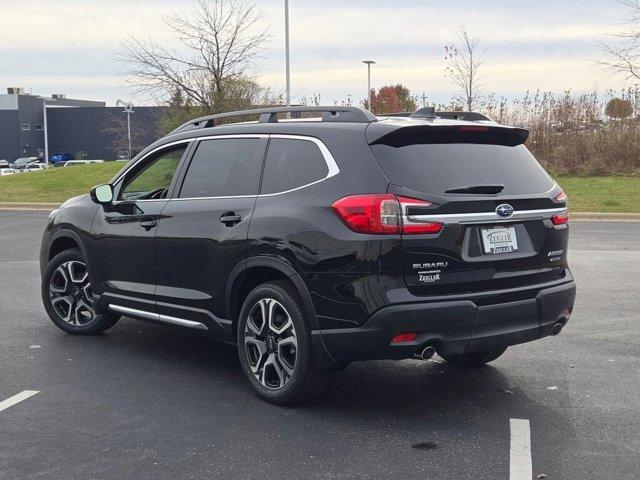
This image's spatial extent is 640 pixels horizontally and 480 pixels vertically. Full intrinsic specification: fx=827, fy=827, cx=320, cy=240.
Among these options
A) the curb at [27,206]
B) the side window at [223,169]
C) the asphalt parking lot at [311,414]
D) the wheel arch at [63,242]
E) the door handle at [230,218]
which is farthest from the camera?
the curb at [27,206]

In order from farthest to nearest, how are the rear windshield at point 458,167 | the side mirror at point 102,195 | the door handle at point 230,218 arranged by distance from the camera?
the side mirror at point 102,195 → the door handle at point 230,218 → the rear windshield at point 458,167

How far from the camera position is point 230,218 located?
17.7ft

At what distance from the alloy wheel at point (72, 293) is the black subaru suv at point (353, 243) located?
106 cm

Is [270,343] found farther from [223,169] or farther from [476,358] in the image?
[476,358]

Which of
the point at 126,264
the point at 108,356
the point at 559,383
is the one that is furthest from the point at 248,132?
the point at 559,383

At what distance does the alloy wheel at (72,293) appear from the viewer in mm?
7008

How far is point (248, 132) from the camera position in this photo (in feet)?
18.6

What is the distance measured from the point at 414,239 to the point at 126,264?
267 centimetres

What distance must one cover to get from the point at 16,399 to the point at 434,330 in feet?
8.97

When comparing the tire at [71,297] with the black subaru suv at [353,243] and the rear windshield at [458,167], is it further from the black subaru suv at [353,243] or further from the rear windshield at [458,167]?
the rear windshield at [458,167]

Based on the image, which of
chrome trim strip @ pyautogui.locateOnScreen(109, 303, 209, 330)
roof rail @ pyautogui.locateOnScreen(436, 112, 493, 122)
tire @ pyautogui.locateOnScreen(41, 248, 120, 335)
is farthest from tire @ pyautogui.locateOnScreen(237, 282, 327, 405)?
tire @ pyautogui.locateOnScreen(41, 248, 120, 335)

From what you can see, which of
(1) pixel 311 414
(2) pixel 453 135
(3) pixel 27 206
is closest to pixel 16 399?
(1) pixel 311 414

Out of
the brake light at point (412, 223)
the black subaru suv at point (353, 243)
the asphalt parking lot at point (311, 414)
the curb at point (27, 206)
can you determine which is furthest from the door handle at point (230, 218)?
the curb at point (27, 206)

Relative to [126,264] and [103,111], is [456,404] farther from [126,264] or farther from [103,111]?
[103,111]
